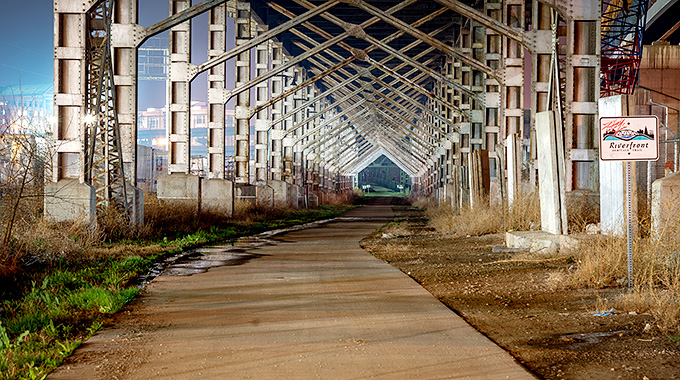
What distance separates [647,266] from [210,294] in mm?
5120

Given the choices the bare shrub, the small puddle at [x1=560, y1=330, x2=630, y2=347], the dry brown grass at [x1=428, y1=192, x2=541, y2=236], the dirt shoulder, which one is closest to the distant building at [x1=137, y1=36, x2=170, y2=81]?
the dry brown grass at [x1=428, y1=192, x2=541, y2=236]

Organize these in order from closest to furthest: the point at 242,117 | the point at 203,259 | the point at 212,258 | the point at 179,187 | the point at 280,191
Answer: the point at 203,259, the point at 212,258, the point at 179,187, the point at 242,117, the point at 280,191

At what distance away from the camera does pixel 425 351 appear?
17.8 ft

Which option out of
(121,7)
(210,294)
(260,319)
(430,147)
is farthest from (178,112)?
(430,147)

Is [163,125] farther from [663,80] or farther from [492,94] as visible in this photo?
[492,94]

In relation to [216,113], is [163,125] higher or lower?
higher

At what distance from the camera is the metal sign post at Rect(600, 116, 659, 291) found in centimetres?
770

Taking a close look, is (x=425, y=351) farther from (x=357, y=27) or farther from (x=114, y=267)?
(x=357, y=27)

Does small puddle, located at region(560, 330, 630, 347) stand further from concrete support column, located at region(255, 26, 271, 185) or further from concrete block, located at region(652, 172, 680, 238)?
concrete support column, located at region(255, 26, 271, 185)

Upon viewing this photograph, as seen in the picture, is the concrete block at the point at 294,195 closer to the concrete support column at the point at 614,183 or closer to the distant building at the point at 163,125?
the concrete support column at the point at 614,183

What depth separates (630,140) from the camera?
7.76 metres

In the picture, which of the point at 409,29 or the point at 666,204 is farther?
the point at 409,29

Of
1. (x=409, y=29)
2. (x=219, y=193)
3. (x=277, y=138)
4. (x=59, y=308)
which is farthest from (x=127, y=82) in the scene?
(x=277, y=138)

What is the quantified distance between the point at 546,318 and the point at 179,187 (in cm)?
1824
